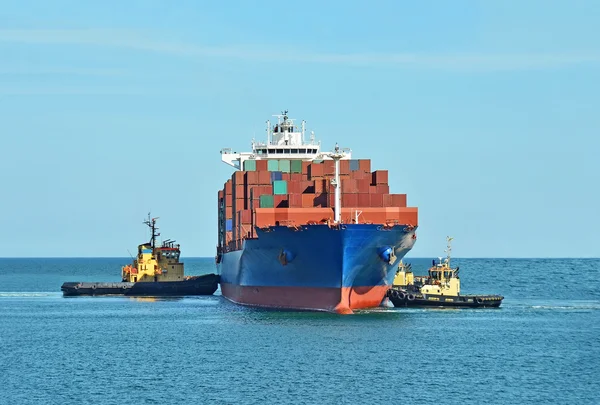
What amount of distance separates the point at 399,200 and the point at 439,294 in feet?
20.3

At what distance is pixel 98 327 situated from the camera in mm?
57906

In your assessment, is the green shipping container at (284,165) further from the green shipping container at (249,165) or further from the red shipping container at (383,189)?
the red shipping container at (383,189)

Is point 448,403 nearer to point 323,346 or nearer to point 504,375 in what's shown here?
point 504,375

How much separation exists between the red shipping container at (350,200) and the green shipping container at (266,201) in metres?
4.74

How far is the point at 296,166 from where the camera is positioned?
7425 centimetres

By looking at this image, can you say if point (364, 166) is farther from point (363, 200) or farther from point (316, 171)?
point (363, 200)

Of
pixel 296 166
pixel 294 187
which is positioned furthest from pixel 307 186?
pixel 296 166

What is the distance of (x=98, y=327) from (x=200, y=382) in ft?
70.4

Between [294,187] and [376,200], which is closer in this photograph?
[376,200]

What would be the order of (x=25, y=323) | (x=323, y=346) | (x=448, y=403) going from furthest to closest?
(x=25, y=323)
(x=323, y=346)
(x=448, y=403)

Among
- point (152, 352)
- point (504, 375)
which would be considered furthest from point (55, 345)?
point (504, 375)

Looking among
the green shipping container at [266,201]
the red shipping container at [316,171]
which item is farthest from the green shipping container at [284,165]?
the green shipping container at [266,201]

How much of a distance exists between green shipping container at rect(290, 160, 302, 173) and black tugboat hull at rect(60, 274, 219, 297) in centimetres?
1871

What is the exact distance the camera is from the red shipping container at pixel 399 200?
212 ft
